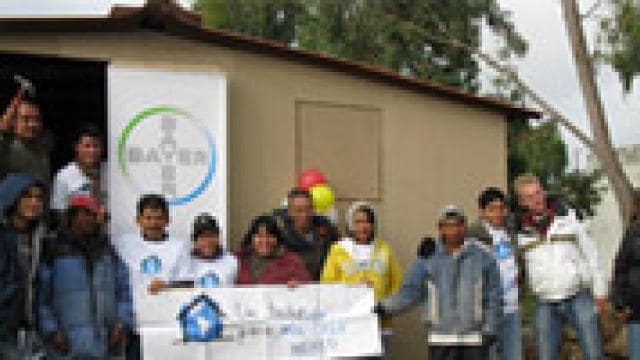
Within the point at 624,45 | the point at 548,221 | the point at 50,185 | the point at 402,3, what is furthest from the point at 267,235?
the point at 402,3

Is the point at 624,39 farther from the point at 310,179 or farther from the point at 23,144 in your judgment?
the point at 23,144

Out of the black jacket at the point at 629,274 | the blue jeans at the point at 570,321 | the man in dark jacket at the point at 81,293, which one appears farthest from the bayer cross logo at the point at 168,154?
the black jacket at the point at 629,274

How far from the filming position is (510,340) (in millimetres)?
6977

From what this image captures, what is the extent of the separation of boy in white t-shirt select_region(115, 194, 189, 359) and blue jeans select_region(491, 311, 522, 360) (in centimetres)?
234

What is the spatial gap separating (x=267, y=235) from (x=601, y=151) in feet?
26.5

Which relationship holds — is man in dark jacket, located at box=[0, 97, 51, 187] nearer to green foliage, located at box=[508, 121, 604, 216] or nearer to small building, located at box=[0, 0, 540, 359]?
small building, located at box=[0, 0, 540, 359]

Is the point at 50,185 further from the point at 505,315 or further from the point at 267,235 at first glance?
the point at 505,315

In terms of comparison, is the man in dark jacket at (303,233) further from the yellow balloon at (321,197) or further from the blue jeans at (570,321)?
the blue jeans at (570,321)

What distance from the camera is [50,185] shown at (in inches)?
265

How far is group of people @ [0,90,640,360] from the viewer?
212 inches

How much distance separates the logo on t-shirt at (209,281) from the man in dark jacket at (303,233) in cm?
94

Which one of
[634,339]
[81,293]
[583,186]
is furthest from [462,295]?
[583,186]

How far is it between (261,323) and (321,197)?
Answer: 2.21 m

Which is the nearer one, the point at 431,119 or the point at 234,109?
the point at 234,109
